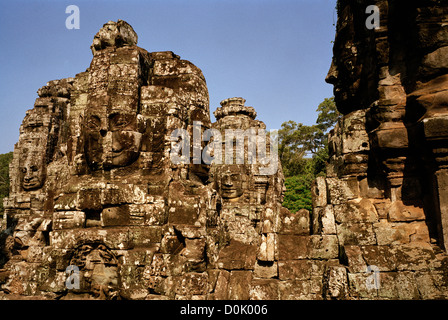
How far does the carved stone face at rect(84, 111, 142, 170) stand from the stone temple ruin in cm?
2

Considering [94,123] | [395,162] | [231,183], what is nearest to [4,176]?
[231,183]

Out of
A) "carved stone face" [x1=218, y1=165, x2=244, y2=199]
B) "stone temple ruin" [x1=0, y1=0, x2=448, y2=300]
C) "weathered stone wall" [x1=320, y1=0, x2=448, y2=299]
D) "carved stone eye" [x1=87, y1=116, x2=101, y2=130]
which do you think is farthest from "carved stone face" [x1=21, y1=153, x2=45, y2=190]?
"weathered stone wall" [x1=320, y1=0, x2=448, y2=299]

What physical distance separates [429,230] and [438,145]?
111cm

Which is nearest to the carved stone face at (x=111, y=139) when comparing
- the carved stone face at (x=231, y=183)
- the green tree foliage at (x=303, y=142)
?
the carved stone face at (x=231, y=183)

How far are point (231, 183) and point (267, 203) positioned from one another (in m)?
7.77

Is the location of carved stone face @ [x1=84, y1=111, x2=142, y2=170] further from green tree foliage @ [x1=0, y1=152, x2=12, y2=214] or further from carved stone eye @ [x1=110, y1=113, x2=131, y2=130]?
green tree foliage @ [x1=0, y1=152, x2=12, y2=214]

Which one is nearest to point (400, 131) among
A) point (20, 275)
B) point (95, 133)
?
point (95, 133)

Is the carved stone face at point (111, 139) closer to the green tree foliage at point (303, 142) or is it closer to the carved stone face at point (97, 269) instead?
the carved stone face at point (97, 269)

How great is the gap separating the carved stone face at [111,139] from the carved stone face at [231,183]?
755 centimetres

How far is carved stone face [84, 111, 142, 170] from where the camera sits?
15.2 ft

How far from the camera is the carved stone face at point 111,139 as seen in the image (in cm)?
464

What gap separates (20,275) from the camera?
16.3ft

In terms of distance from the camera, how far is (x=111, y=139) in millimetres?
A: 4676

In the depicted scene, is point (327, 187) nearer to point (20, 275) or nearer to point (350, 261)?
point (350, 261)
